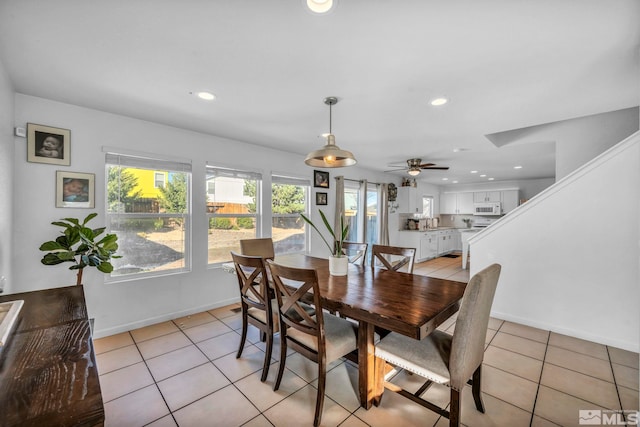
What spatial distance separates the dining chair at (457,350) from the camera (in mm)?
1373

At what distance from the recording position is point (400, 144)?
12.8 ft

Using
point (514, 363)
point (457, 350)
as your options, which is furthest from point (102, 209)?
point (514, 363)

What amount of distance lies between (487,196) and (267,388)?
27.2 ft

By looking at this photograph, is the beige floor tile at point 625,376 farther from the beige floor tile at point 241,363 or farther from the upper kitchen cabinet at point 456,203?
the upper kitchen cabinet at point 456,203

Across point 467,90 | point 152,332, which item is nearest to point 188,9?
point 467,90

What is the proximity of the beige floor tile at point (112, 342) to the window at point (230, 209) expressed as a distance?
1154 millimetres

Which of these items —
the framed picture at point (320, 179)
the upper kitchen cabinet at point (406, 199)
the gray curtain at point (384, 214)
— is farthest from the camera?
the upper kitchen cabinet at point (406, 199)

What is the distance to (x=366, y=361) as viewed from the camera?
173cm

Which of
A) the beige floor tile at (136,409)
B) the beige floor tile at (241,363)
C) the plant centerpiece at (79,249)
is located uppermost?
the plant centerpiece at (79,249)

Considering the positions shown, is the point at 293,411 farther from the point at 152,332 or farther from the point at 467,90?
the point at 467,90

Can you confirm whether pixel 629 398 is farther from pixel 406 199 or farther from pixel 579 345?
pixel 406 199

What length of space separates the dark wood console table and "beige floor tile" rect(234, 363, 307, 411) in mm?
1188

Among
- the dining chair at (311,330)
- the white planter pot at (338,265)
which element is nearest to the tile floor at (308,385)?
the dining chair at (311,330)

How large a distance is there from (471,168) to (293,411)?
5.79 meters
